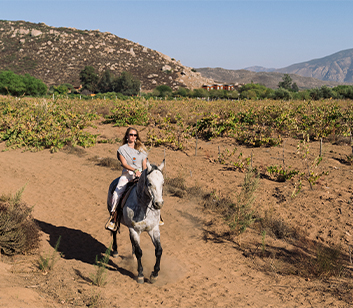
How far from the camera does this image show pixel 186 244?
24.5 ft

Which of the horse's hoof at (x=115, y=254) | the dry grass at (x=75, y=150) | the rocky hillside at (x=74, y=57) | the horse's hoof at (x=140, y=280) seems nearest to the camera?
the horse's hoof at (x=140, y=280)

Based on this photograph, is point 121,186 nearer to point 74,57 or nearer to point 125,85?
point 125,85

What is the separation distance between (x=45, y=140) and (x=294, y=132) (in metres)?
13.7

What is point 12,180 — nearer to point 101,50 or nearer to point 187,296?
point 187,296

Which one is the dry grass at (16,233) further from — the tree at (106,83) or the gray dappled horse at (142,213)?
the tree at (106,83)

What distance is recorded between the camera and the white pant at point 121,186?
20.0 ft

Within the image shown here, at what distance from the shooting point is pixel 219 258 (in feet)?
22.3

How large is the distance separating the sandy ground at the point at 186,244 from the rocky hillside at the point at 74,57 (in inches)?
2882

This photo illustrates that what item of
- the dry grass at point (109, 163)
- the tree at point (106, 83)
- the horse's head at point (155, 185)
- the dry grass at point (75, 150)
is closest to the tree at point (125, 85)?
the tree at point (106, 83)

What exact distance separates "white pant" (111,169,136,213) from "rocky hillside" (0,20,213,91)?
78.5 m

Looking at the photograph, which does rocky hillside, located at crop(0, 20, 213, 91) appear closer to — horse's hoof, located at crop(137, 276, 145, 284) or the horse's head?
horse's hoof, located at crop(137, 276, 145, 284)

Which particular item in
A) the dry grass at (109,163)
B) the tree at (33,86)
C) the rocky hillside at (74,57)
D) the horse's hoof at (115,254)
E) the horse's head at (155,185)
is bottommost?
the horse's hoof at (115,254)

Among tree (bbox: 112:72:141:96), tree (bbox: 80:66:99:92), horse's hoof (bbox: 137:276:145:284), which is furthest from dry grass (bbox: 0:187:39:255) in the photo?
tree (bbox: 80:66:99:92)

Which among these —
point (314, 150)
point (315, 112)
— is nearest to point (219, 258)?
point (314, 150)
